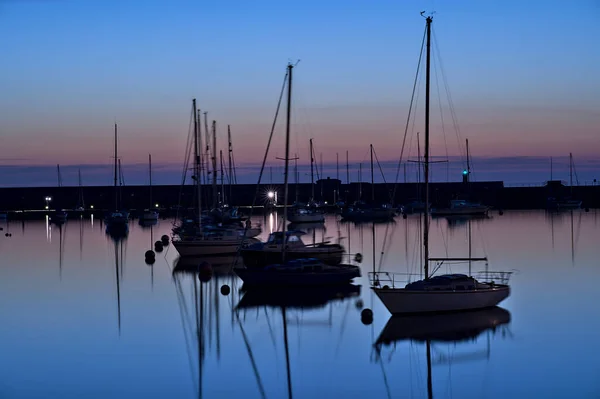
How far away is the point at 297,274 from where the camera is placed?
84.6 feet

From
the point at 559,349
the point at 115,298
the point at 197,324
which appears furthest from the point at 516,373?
the point at 115,298

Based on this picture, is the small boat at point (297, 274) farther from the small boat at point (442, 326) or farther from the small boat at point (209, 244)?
the small boat at point (209, 244)

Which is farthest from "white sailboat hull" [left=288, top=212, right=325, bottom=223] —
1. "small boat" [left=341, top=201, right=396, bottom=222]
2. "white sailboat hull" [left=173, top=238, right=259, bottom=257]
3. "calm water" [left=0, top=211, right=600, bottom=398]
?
"calm water" [left=0, top=211, right=600, bottom=398]

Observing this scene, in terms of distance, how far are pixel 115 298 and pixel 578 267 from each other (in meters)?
20.1

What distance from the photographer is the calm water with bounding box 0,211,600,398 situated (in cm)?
1597

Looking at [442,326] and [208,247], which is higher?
[208,247]

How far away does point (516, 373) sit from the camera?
660 inches

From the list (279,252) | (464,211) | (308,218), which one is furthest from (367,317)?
(464,211)

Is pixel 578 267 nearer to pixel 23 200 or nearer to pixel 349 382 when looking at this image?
pixel 349 382

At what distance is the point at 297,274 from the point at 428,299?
20.4ft

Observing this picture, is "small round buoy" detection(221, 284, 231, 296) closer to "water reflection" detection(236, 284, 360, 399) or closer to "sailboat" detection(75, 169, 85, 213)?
"water reflection" detection(236, 284, 360, 399)

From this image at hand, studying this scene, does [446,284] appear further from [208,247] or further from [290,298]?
[208,247]

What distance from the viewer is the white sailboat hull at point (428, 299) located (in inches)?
815

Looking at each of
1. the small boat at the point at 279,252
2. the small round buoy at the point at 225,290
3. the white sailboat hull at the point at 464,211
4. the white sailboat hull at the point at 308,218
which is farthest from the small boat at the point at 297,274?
the white sailboat hull at the point at 464,211
